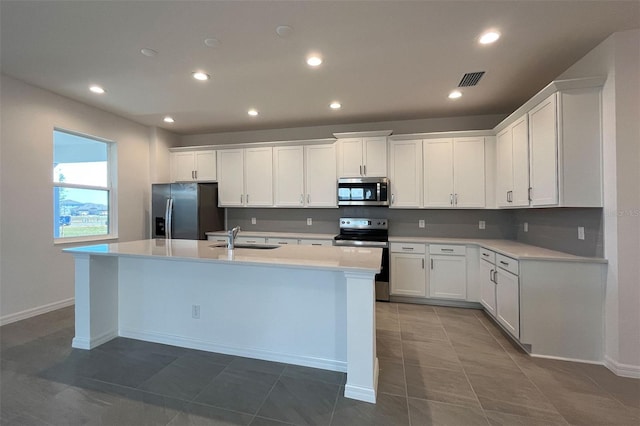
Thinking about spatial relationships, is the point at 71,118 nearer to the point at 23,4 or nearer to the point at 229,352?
the point at 23,4

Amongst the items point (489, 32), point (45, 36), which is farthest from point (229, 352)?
point (489, 32)

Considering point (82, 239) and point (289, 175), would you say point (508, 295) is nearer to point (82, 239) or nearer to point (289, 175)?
point (289, 175)

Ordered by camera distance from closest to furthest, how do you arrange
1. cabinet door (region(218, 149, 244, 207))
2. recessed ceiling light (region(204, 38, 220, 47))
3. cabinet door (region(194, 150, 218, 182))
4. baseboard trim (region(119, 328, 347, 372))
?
baseboard trim (region(119, 328, 347, 372)), recessed ceiling light (region(204, 38, 220, 47)), cabinet door (region(218, 149, 244, 207)), cabinet door (region(194, 150, 218, 182))

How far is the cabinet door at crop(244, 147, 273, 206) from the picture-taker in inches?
188

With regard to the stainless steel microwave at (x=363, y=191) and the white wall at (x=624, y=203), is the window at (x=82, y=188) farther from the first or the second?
the white wall at (x=624, y=203)

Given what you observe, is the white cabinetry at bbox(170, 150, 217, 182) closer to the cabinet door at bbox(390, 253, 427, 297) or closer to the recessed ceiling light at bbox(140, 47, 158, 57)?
the recessed ceiling light at bbox(140, 47, 158, 57)

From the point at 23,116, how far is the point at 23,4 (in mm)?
1878

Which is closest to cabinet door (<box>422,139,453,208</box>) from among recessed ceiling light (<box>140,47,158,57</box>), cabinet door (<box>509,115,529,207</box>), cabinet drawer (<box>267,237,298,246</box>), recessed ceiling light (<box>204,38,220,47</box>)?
cabinet door (<box>509,115,529,207</box>)

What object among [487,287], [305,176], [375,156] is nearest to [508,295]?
[487,287]

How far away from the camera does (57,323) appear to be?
318 cm

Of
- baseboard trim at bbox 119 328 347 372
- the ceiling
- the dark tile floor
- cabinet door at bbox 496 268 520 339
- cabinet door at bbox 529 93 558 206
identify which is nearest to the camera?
the dark tile floor

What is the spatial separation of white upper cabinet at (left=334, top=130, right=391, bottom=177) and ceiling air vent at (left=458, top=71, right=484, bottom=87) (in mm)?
1188

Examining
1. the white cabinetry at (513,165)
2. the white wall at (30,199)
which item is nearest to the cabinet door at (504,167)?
the white cabinetry at (513,165)

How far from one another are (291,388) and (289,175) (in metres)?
3.27
